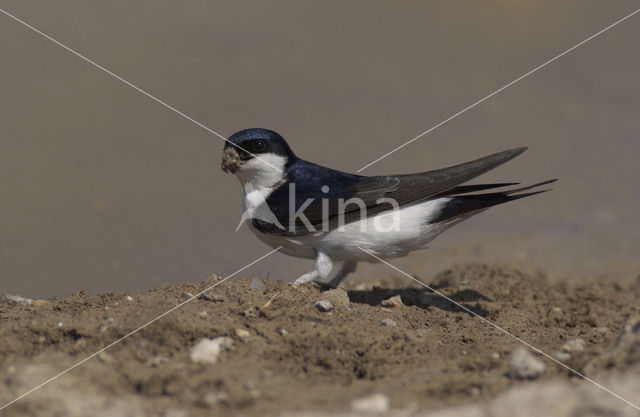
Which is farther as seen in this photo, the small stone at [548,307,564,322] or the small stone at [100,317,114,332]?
the small stone at [548,307,564,322]

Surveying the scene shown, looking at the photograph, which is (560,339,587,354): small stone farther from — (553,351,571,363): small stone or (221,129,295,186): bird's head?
(221,129,295,186): bird's head

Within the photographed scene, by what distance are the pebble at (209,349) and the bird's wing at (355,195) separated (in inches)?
61.0

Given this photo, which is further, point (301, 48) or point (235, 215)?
point (301, 48)

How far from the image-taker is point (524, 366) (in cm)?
292

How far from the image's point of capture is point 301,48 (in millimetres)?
9414

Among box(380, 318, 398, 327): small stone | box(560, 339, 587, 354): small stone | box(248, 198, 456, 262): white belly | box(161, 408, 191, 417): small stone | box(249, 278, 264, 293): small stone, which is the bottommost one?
box(161, 408, 191, 417): small stone

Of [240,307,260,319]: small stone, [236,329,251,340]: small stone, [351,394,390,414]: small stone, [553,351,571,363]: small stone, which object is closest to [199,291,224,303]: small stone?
[240,307,260,319]: small stone

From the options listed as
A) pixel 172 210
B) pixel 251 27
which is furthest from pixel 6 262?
pixel 251 27

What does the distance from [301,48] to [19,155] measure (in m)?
3.70

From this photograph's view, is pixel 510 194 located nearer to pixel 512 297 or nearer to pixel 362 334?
pixel 512 297

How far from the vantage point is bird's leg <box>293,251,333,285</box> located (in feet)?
15.3

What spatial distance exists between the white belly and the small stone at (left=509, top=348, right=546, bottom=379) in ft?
5.96

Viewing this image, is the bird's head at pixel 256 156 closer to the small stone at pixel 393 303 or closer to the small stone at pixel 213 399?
the small stone at pixel 393 303

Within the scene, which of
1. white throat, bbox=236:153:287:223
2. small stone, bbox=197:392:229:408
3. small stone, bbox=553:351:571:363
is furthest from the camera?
white throat, bbox=236:153:287:223
